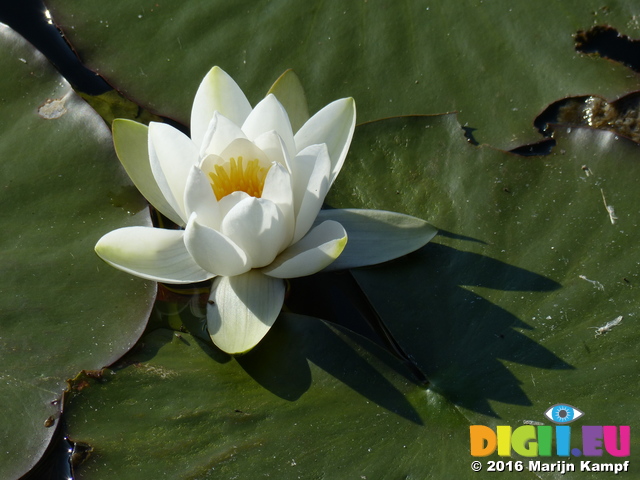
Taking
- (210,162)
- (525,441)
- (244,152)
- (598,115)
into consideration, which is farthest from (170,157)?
(598,115)

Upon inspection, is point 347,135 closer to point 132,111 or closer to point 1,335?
point 132,111

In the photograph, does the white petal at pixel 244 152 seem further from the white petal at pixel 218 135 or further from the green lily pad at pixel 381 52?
the green lily pad at pixel 381 52

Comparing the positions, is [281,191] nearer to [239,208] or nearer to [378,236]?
[239,208]

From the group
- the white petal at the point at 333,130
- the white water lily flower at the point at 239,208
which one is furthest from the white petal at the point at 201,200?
the white petal at the point at 333,130

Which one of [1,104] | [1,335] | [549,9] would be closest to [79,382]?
[1,335]

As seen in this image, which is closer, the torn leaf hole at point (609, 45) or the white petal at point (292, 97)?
the white petal at point (292, 97)
